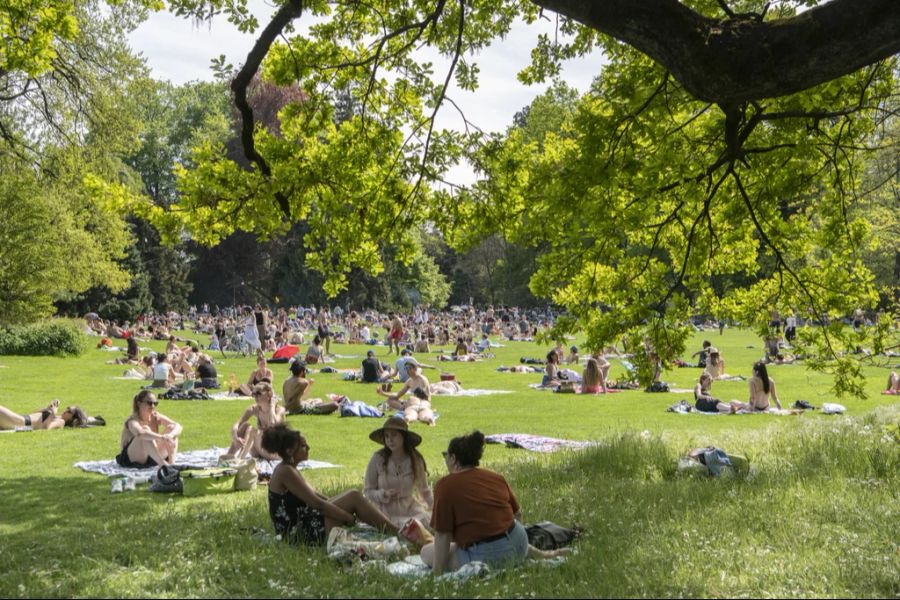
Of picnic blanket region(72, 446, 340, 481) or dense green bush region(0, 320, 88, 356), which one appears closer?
picnic blanket region(72, 446, 340, 481)

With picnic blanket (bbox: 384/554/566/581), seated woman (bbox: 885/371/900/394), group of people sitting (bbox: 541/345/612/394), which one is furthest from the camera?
group of people sitting (bbox: 541/345/612/394)

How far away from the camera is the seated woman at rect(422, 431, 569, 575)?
6.75 m

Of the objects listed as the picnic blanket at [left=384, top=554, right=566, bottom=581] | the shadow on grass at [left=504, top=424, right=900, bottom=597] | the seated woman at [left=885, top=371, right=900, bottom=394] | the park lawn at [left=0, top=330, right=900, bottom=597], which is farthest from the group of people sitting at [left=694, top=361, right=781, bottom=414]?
the picnic blanket at [left=384, top=554, right=566, bottom=581]

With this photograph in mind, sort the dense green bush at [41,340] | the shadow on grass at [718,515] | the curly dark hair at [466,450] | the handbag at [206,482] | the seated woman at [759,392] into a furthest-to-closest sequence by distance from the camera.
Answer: the dense green bush at [41,340] → the seated woman at [759,392] → the handbag at [206,482] → the curly dark hair at [466,450] → the shadow on grass at [718,515]

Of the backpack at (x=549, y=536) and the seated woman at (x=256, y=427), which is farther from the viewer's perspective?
the seated woman at (x=256, y=427)

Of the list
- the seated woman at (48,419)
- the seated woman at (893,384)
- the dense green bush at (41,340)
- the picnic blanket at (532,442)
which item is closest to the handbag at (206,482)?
the picnic blanket at (532,442)

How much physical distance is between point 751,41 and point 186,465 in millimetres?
9452

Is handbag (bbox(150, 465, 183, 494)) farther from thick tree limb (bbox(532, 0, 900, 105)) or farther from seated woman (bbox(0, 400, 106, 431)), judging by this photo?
thick tree limb (bbox(532, 0, 900, 105))

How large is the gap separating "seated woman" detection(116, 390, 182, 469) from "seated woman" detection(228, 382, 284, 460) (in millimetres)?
874

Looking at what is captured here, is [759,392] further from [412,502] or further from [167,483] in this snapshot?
[167,483]

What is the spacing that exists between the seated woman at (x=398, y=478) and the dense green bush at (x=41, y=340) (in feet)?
86.3

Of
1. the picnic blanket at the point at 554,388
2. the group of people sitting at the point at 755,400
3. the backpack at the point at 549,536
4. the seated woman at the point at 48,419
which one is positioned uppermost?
the group of people sitting at the point at 755,400

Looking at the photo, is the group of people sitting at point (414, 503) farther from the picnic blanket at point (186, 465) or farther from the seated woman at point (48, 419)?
the seated woman at point (48, 419)

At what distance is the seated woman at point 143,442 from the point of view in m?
12.2
